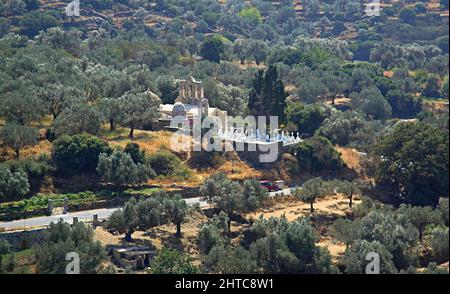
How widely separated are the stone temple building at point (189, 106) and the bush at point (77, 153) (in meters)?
12.3

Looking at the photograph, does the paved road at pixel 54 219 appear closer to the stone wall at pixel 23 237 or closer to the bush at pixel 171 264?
the stone wall at pixel 23 237

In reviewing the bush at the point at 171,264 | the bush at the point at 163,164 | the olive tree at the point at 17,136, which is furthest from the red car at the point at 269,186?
the bush at the point at 171,264

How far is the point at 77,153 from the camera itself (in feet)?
216

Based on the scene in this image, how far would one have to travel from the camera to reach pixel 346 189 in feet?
225

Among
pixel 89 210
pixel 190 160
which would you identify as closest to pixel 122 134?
pixel 190 160

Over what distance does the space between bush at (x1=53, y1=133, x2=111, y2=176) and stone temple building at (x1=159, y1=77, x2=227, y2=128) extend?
12.3 meters

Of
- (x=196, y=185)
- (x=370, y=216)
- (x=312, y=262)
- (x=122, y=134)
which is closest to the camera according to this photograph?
(x=312, y=262)

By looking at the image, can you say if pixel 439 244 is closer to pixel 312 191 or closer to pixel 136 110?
pixel 312 191

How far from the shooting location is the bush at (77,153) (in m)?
65.9

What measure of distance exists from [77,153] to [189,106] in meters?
16.7

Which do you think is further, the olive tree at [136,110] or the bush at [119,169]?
the olive tree at [136,110]

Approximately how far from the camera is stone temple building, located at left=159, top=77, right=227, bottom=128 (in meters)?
78.4
